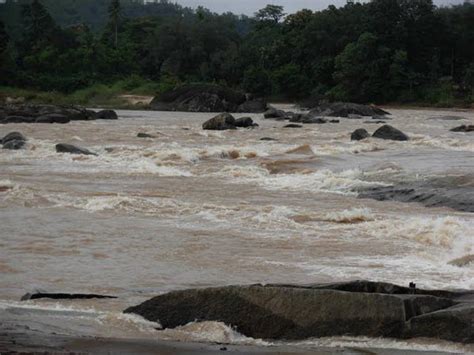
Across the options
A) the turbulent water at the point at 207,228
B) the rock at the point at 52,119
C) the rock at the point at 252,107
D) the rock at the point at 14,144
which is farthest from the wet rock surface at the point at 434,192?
the rock at the point at 252,107

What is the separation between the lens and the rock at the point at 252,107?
59312mm

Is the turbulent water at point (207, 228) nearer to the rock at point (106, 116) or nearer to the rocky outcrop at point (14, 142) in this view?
the rocky outcrop at point (14, 142)

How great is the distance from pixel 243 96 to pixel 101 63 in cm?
2514

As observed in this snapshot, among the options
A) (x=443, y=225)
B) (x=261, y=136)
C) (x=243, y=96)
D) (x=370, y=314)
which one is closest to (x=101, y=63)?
(x=243, y=96)

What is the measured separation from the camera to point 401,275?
10016 millimetres

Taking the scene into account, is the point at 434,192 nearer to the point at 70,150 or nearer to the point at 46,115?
the point at 70,150

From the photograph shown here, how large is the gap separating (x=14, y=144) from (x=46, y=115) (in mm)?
14549

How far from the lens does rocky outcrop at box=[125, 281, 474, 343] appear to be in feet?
21.9

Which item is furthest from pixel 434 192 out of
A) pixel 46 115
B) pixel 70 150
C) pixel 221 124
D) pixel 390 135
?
pixel 46 115

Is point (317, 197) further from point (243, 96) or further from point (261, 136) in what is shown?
point (243, 96)

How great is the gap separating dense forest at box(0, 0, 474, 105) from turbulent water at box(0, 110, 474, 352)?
149ft

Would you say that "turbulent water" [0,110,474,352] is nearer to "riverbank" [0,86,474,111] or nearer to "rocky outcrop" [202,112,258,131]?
"rocky outcrop" [202,112,258,131]

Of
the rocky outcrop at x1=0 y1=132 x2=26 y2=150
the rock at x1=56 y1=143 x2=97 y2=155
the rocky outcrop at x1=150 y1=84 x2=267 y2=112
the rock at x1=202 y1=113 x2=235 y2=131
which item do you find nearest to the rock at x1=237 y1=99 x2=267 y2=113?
the rocky outcrop at x1=150 y1=84 x2=267 y2=112

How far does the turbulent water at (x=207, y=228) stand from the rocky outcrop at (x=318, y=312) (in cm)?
15
